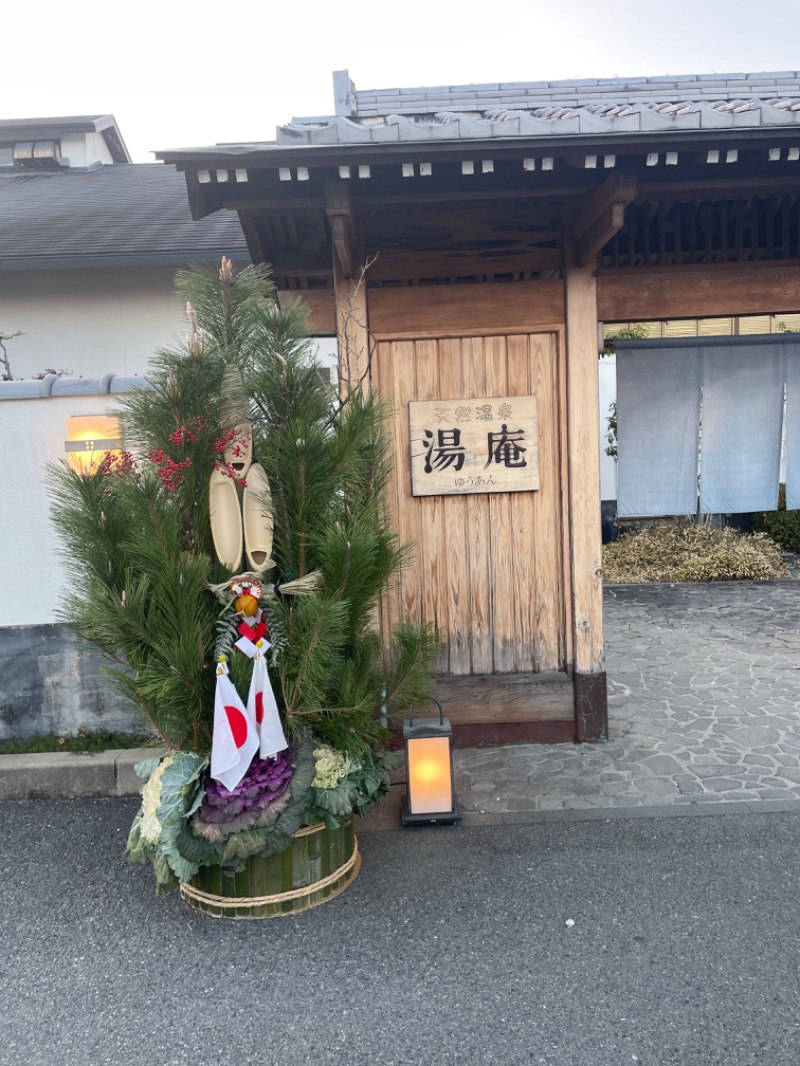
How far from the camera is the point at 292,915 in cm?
350

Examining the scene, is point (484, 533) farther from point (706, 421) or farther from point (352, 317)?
point (706, 421)

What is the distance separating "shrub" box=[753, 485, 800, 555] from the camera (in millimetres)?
12055

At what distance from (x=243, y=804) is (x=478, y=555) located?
2.64 metres

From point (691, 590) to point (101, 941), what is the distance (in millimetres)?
9464

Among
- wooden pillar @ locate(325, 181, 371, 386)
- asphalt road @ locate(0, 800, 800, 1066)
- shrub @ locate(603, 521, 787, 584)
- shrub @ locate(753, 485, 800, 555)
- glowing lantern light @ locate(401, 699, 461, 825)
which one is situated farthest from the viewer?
shrub @ locate(753, 485, 800, 555)

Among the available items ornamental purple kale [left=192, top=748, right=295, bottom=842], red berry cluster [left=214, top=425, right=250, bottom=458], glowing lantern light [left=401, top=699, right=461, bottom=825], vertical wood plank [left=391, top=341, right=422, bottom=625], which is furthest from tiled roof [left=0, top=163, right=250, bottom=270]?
ornamental purple kale [left=192, top=748, right=295, bottom=842]

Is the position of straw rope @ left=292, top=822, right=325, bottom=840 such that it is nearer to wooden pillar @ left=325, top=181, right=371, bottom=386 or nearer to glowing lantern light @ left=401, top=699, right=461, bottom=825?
glowing lantern light @ left=401, top=699, right=461, bottom=825

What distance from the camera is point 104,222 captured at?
1042 cm

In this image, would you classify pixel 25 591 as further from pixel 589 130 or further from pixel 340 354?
pixel 589 130

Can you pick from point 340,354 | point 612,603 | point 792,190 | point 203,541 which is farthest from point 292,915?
point 612,603

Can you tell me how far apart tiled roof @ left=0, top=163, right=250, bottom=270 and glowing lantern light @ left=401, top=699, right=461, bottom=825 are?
22.5 feet

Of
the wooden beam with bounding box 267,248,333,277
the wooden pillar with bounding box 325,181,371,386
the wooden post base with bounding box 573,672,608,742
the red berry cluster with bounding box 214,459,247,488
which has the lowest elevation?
the wooden post base with bounding box 573,672,608,742

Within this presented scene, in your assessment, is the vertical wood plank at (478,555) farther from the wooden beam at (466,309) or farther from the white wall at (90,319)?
the white wall at (90,319)

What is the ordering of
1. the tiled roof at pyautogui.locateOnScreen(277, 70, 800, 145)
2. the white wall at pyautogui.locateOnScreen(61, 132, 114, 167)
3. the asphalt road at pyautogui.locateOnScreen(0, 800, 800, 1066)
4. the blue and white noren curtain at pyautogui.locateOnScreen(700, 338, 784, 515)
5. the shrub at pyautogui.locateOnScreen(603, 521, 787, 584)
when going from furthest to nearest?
1. the white wall at pyautogui.locateOnScreen(61, 132, 114, 167)
2. the shrub at pyautogui.locateOnScreen(603, 521, 787, 584)
3. the blue and white noren curtain at pyautogui.locateOnScreen(700, 338, 784, 515)
4. the tiled roof at pyautogui.locateOnScreen(277, 70, 800, 145)
5. the asphalt road at pyautogui.locateOnScreen(0, 800, 800, 1066)
